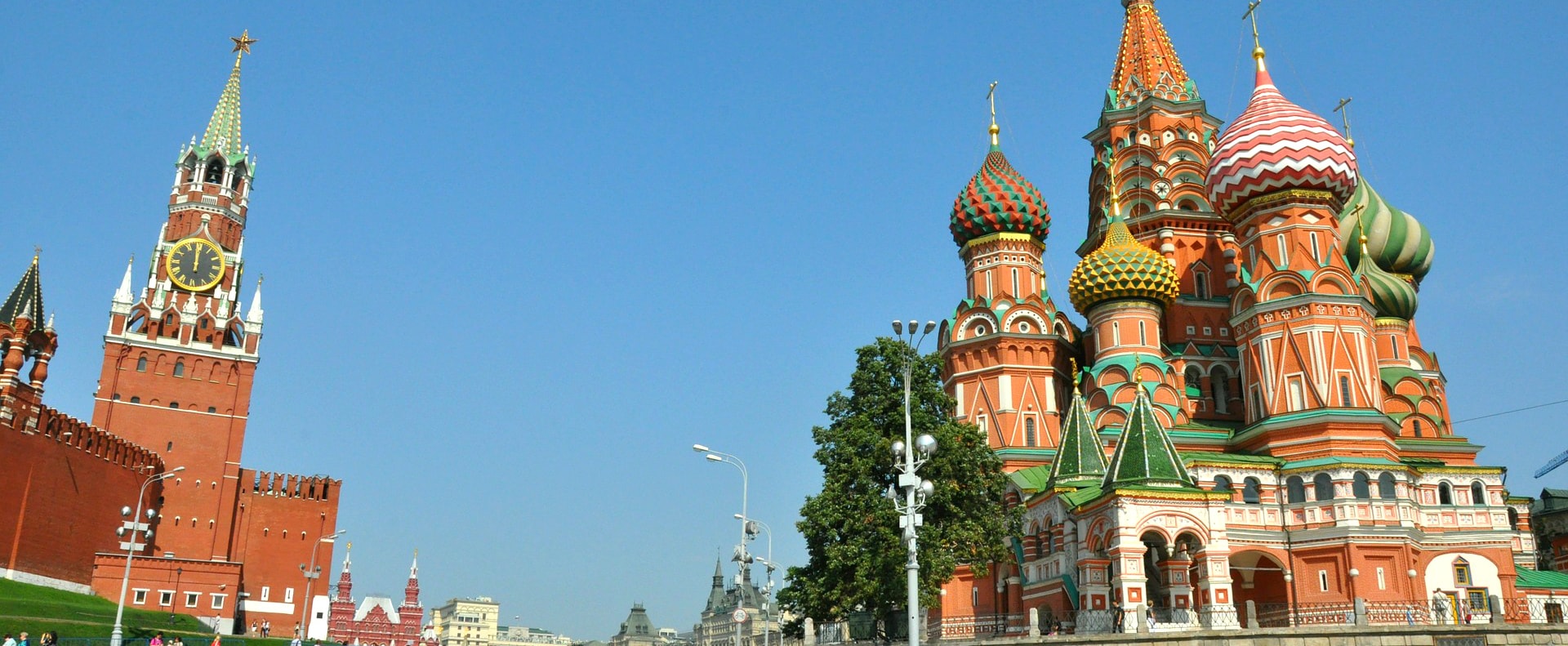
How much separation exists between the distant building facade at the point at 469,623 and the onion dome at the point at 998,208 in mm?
107081

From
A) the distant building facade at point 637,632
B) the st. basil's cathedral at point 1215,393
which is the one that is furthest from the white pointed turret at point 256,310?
the distant building facade at point 637,632

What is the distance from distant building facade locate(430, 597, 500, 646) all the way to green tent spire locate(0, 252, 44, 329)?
9100 centimetres

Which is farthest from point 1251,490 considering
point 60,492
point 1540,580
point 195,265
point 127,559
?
point 195,265

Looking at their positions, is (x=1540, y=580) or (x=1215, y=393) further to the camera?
(x=1215, y=393)

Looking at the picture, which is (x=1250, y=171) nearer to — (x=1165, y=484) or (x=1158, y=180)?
(x=1158, y=180)

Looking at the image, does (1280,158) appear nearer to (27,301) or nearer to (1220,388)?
(1220,388)

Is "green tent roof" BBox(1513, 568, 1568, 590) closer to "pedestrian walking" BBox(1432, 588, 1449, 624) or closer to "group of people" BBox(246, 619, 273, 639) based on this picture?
"pedestrian walking" BBox(1432, 588, 1449, 624)

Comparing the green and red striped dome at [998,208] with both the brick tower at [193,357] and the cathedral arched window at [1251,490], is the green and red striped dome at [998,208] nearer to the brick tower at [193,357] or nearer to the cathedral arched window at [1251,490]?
the cathedral arched window at [1251,490]

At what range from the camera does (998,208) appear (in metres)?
38.4

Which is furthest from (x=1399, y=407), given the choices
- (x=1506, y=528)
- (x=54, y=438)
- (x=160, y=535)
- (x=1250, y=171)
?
(x=160, y=535)

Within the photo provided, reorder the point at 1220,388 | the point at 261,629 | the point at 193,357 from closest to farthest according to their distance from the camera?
the point at 1220,388 → the point at 261,629 → the point at 193,357

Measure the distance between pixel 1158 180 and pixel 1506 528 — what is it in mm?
15466

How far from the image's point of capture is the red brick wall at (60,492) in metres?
38.3

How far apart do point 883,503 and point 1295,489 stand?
11.8m
